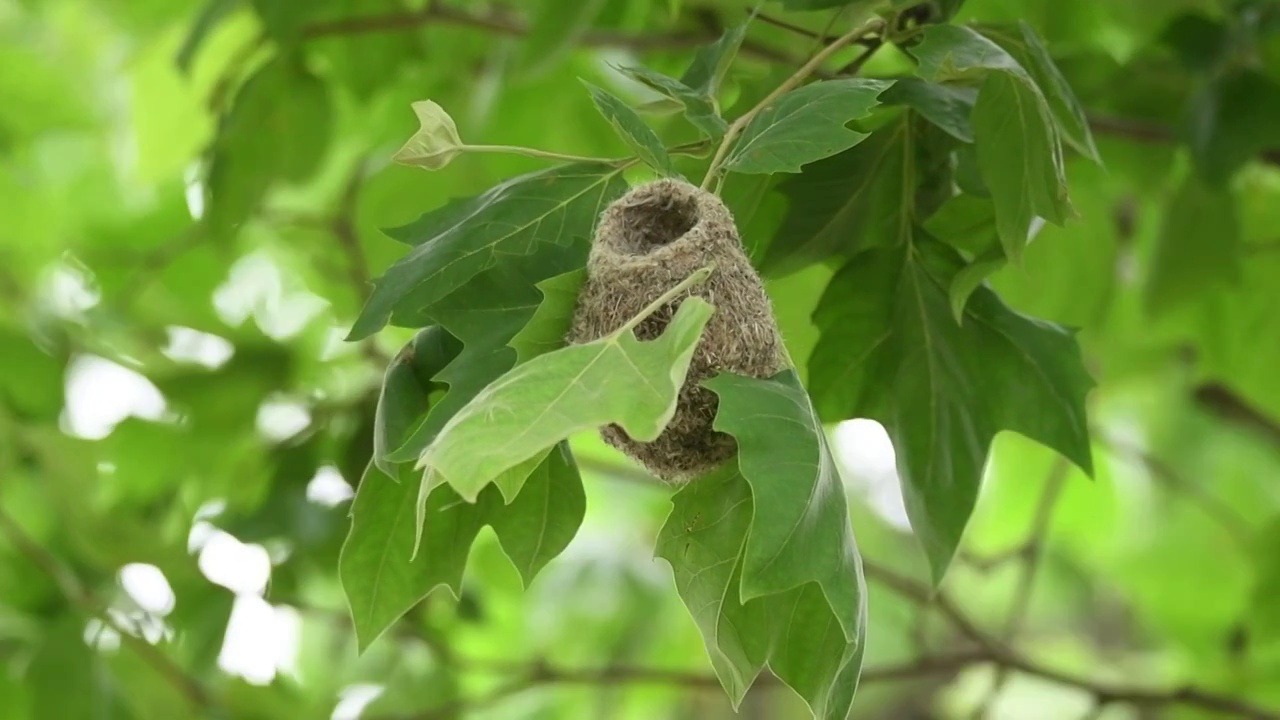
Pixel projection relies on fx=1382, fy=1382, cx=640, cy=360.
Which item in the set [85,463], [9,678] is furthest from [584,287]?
[9,678]

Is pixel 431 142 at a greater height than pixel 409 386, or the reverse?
pixel 431 142

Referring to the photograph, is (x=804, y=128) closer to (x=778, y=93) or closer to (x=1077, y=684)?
(x=778, y=93)

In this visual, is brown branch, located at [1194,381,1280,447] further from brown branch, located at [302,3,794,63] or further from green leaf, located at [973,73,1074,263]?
green leaf, located at [973,73,1074,263]

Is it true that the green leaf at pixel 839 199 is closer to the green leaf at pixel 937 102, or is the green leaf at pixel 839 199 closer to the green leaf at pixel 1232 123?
the green leaf at pixel 937 102

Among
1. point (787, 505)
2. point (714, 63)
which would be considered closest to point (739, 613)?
point (787, 505)

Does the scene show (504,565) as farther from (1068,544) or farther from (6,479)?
(1068,544)

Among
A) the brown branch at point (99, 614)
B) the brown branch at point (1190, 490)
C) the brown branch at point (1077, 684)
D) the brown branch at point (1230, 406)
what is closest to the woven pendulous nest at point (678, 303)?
the brown branch at point (1077, 684)
